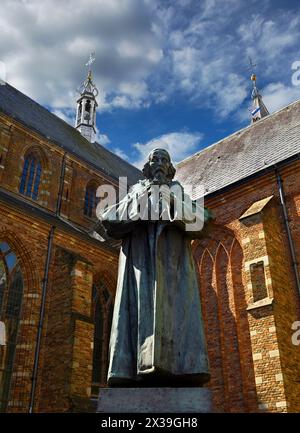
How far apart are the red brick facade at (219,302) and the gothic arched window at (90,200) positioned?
13.5 ft

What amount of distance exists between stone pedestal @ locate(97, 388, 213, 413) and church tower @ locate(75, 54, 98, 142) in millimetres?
26300

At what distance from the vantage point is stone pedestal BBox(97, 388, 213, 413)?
108 inches

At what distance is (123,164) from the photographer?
28.1 meters

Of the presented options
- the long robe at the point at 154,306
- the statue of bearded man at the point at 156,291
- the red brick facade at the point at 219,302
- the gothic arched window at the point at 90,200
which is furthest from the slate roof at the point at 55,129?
the long robe at the point at 154,306

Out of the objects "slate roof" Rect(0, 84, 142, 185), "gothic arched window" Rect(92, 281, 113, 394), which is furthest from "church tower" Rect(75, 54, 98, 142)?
"gothic arched window" Rect(92, 281, 113, 394)

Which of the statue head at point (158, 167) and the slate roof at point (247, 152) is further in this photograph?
the slate roof at point (247, 152)

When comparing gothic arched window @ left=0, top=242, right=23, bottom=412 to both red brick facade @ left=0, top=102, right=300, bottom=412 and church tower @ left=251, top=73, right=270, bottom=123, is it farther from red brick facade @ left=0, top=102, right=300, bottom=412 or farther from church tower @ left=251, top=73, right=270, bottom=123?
church tower @ left=251, top=73, right=270, bottom=123

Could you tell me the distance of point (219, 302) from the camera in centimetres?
1470

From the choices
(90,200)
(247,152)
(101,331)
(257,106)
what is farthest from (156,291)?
(257,106)

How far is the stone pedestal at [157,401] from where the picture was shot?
275 centimetres

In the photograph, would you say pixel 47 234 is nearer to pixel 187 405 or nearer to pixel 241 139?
pixel 241 139

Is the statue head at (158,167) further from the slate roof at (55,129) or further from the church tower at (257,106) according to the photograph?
the church tower at (257,106)

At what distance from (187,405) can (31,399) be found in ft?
37.6

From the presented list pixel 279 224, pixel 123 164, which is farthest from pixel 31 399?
pixel 123 164
